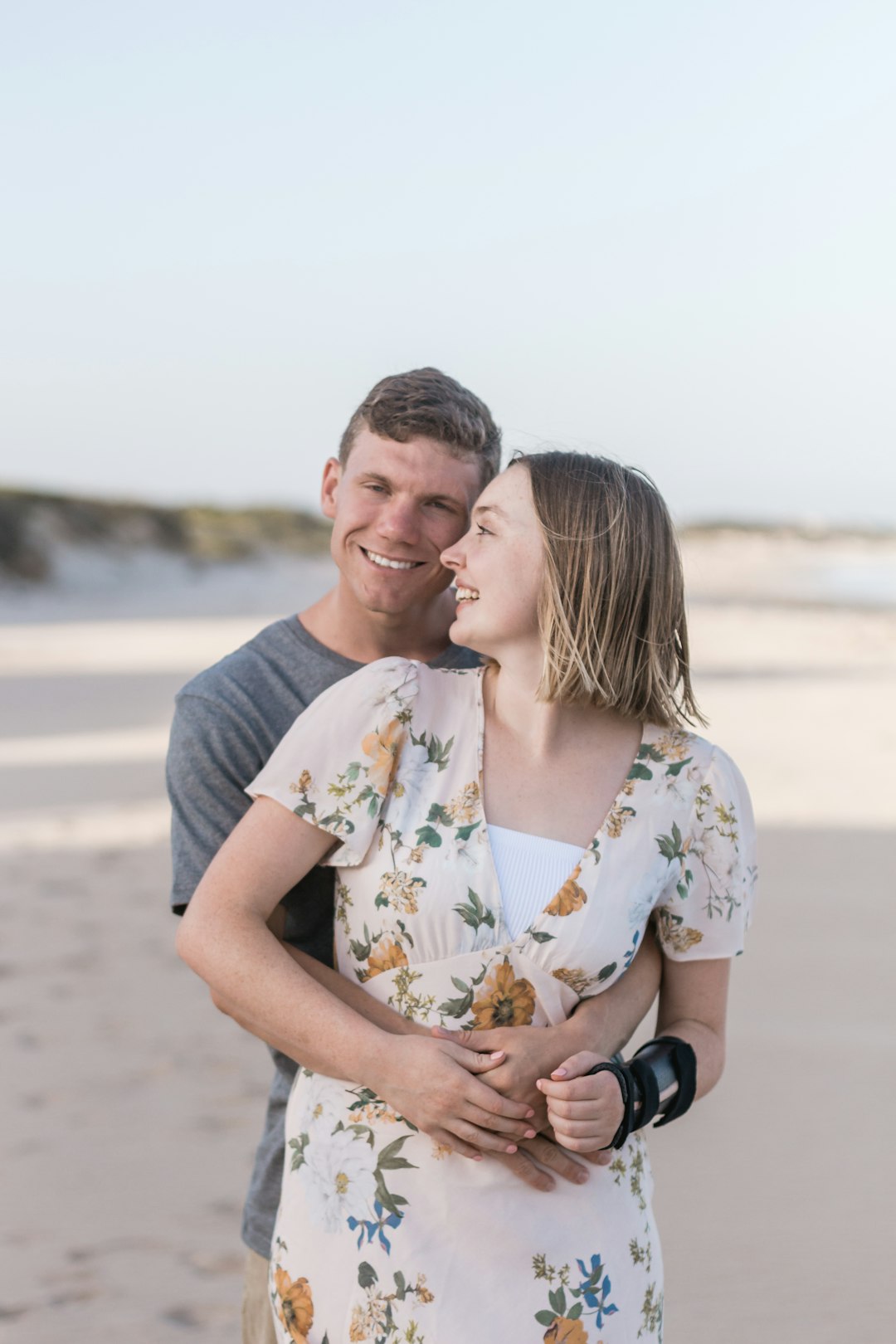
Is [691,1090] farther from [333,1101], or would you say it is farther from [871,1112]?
[871,1112]

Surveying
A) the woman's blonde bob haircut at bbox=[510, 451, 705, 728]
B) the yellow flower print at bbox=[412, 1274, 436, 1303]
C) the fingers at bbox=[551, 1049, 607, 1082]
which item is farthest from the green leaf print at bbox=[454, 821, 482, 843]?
the yellow flower print at bbox=[412, 1274, 436, 1303]

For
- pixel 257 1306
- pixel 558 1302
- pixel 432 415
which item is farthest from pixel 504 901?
pixel 257 1306

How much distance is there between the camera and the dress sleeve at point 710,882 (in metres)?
1.85

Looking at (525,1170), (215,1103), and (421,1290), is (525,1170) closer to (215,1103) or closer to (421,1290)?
(421,1290)

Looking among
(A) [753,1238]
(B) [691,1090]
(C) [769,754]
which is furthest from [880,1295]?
(C) [769,754]

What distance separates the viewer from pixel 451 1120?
5.43 ft

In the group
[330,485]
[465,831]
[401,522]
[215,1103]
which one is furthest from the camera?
[215,1103]

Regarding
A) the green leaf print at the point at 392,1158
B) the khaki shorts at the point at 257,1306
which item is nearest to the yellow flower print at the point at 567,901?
the green leaf print at the point at 392,1158

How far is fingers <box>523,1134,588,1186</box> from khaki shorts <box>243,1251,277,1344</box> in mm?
729

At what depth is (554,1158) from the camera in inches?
67.5

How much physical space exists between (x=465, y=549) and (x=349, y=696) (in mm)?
268

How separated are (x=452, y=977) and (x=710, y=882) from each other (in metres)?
0.41

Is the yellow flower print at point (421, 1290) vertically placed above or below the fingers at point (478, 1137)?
below

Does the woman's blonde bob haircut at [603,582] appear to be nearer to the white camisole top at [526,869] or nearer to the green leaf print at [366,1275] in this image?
the white camisole top at [526,869]
